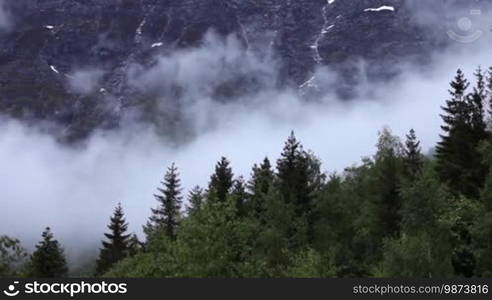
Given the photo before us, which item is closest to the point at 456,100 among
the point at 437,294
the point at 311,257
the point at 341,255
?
the point at 341,255

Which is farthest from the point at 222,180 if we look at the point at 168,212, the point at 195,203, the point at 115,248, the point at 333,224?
the point at 115,248

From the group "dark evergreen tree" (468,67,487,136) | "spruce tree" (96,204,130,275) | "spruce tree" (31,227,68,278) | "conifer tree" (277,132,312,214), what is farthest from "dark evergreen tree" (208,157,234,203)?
"dark evergreen tree" (468,67,487,136)

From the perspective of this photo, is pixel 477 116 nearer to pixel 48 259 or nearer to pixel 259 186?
pixel 259 186

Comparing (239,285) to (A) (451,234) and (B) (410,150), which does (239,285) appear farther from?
(B) (410,150)

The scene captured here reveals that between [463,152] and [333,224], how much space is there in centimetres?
1896

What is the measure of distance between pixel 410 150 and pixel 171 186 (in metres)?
39.2

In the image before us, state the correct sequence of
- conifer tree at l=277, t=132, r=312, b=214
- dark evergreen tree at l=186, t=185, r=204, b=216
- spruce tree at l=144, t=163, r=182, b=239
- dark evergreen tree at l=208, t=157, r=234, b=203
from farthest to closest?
spruce tree at l=144, t=163, r=182, b=239 → dark evergreen tree at l=208, t=157, r=234, b=203 → conifer tree at l=277, t=132, r=312, b=214 → dark evergreen tree at l=186, t=185, r=204, b=216

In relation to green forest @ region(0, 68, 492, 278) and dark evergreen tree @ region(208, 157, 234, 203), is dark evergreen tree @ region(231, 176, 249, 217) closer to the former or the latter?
green forest @ region(0, 68, 492, 278)

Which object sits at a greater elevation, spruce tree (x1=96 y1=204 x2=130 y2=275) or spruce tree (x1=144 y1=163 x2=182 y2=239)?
spruce tree (x1=144 y1=163 x2=182 y2=239)

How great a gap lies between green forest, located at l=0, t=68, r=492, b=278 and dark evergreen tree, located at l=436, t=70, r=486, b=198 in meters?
0.14

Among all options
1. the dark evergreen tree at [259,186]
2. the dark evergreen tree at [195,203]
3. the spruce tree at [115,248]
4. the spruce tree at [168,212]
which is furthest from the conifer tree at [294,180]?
the spruce tree at [115,248]

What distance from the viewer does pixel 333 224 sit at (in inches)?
3132

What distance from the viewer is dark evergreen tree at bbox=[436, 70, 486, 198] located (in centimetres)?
Result: 6525

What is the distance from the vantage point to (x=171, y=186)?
102m
